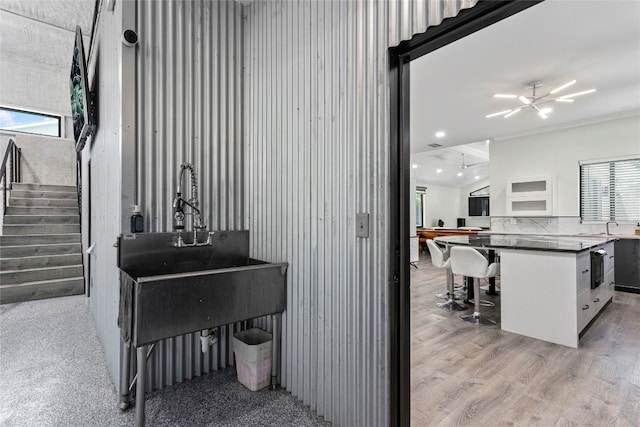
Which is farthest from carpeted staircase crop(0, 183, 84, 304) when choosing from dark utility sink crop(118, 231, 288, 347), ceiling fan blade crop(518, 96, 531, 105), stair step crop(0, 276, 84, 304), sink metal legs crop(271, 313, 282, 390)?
ceiling fan blade crop(518, 96, 531, 105)

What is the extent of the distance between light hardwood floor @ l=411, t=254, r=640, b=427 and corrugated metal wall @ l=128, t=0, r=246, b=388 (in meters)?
1.67

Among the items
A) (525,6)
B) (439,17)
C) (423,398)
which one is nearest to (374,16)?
(439,17)

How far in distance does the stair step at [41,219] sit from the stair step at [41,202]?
0.48 m

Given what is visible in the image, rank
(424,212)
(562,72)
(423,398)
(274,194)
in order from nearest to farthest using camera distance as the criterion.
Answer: (423,398) → (274,194) → (562,72) → (424,212)

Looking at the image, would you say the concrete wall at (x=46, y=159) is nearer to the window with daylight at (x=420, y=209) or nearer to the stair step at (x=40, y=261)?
the stair step at (x=40, y=261)

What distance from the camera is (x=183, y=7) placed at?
7.34 ft

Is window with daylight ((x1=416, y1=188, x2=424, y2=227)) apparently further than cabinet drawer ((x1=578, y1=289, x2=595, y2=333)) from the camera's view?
Yes

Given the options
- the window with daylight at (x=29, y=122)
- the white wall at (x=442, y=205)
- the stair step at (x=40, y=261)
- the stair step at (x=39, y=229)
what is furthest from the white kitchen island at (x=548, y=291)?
the window with daylight at (x=29, y=122)

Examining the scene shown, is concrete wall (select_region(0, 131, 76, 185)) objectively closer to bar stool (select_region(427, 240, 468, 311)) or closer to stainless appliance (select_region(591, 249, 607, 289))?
bar stool (select_region(427, 240, 468, 311))

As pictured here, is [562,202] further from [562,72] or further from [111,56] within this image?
[111,56]

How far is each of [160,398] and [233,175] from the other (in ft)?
5.43

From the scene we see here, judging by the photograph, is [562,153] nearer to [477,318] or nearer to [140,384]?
[477,318]

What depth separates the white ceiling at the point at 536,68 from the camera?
2.66 m

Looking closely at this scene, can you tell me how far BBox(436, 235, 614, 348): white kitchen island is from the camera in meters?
2.94
